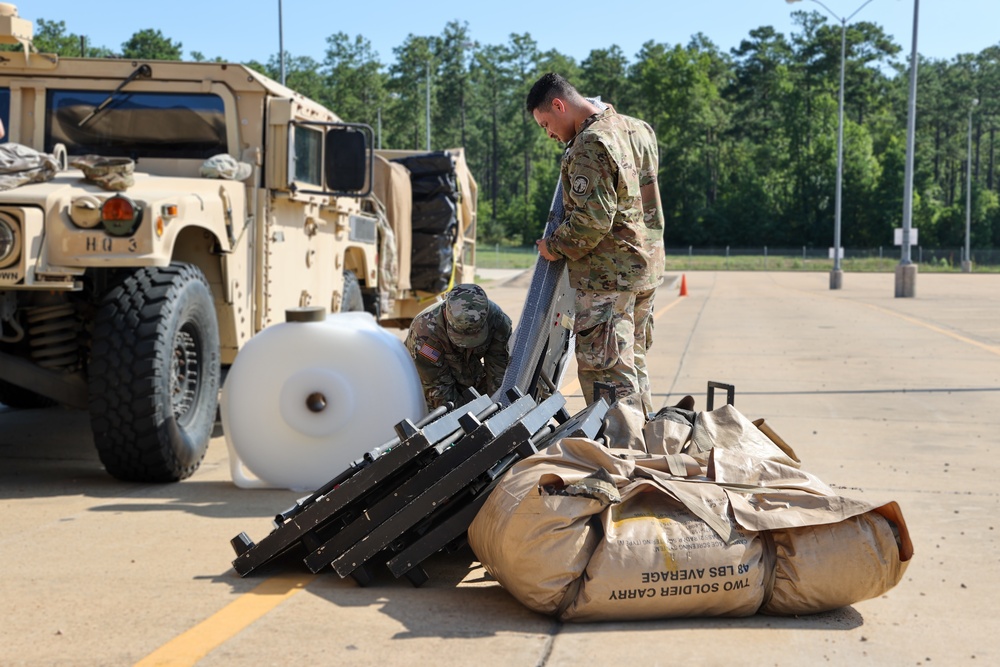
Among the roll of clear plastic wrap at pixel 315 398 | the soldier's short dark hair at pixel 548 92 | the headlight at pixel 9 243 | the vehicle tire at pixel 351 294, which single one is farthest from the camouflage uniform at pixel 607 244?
the vehicle tire at pixel 351 294

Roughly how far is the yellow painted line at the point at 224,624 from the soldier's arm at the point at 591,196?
1946 millimetres

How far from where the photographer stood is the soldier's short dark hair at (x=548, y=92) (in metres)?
5.29

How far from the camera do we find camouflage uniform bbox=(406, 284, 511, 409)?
19.0ft

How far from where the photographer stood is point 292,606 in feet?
12.9

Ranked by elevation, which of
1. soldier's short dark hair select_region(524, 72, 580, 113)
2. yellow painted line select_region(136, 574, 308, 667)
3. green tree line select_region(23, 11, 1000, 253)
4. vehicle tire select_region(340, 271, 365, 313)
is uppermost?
green tree line select_region(23, 11, 1000, 253)

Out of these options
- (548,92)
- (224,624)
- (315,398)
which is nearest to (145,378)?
(315,398)

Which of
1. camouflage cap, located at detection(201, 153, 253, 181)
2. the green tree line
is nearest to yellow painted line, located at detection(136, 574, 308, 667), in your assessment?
camouflage cap, located at detection(201, 153, 253, 181)

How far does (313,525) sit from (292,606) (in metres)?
0.32

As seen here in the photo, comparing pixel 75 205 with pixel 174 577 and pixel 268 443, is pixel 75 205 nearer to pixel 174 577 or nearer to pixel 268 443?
pixel 268 443

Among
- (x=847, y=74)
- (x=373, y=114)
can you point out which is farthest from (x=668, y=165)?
(x=373, y=114)

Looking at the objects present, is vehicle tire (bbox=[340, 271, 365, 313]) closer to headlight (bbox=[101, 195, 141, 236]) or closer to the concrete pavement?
the concrete pavement

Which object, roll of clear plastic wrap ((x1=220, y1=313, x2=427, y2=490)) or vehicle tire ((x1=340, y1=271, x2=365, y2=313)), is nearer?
roll of clear plastic wrap ((x1=220, y1=313, x2=427, y2=490))

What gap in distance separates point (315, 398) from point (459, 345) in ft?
2.51

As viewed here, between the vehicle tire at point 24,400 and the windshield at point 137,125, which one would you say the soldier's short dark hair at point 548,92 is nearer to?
the windshield at point 137,125
